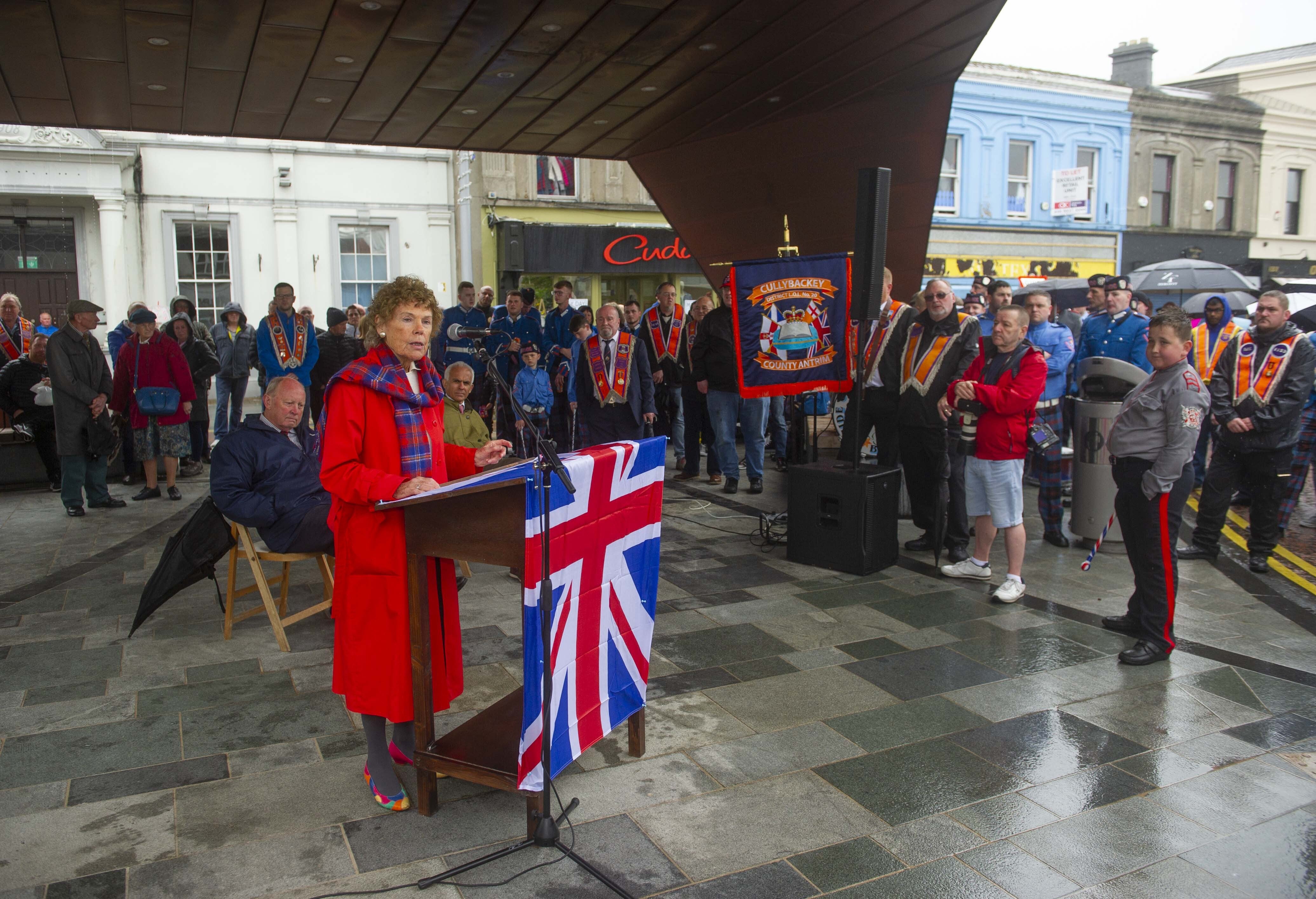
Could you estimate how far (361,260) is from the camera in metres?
18.1

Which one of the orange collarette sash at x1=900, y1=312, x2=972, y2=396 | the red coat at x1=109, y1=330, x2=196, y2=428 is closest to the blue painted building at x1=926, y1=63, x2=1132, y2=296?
the orange collarette sash at x1=900, y1=312, x2=972, y2=396

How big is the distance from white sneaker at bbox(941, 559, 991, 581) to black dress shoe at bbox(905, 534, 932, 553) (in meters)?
0.73

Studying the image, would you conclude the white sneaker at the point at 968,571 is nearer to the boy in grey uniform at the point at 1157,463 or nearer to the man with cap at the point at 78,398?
the boy in grey uniform at the point at 1157,463

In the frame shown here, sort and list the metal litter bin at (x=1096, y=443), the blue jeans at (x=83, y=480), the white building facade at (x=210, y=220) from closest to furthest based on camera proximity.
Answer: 1. the metal litter bin at (x=1096, y=443)
2. the blue jeans at (x=83, y=480)
3. the white building facade at (x=210, y=220)

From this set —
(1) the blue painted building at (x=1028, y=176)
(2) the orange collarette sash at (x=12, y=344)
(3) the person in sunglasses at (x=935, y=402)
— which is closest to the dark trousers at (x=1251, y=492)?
(3) the person in sunglasses at (x=935, y=402)

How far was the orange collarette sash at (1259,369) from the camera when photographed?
6523mm

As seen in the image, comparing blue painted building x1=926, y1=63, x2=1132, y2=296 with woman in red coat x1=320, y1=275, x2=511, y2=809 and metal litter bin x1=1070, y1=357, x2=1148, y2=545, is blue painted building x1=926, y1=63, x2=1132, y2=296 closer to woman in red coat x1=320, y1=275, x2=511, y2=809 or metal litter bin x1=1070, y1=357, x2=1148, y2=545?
metal litter bin x1=1070, y1=357, x2=1148, y2=545

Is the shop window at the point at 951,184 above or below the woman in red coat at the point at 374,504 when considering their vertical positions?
above

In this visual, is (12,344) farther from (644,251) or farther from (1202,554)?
(644,251)

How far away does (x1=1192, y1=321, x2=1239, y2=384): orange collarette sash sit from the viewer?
7594 mm

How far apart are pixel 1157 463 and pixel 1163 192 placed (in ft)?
83.2

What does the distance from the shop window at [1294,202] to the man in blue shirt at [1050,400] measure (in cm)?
2534

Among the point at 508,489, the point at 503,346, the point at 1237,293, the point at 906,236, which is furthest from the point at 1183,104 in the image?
the point at 508,489

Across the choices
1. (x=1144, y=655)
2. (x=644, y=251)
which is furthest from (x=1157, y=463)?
(x=644, y=251)
